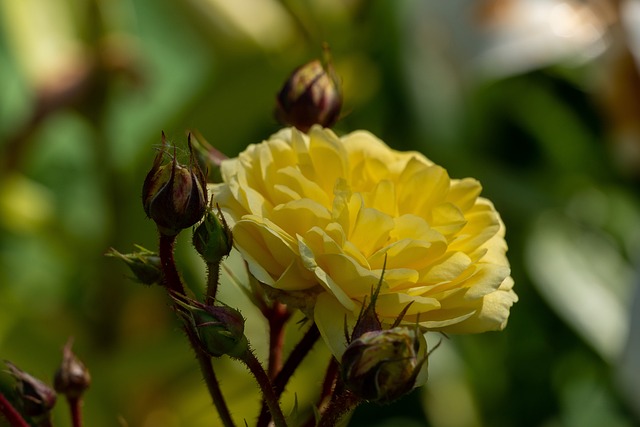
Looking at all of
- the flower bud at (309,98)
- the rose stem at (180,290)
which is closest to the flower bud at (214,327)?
the rose stem at (180,290)

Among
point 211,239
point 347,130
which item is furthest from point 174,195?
point 347,130

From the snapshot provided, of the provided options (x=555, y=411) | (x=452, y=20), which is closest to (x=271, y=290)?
(x=555, y=411)

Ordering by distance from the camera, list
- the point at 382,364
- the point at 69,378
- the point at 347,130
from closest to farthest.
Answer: the point at 382,364 → the point at 69,378 → the point at 347,130

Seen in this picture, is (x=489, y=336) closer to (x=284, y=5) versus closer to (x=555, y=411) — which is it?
(x=555, y=411)

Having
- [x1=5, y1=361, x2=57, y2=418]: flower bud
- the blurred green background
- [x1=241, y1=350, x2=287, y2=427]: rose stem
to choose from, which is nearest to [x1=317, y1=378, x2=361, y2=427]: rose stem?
[x1=241, y1=350, x2=287, y2=427]: rose stem

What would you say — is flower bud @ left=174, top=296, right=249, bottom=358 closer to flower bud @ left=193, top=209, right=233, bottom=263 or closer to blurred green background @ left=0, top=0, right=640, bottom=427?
flower bud @ left=193, top=209, right=233, bottom=263

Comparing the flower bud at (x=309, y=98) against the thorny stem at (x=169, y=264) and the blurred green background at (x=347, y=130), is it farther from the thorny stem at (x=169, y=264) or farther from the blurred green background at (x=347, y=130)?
the blurred green background at (x=347, y=130)

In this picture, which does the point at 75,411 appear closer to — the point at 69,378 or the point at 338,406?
the point at 69,378
